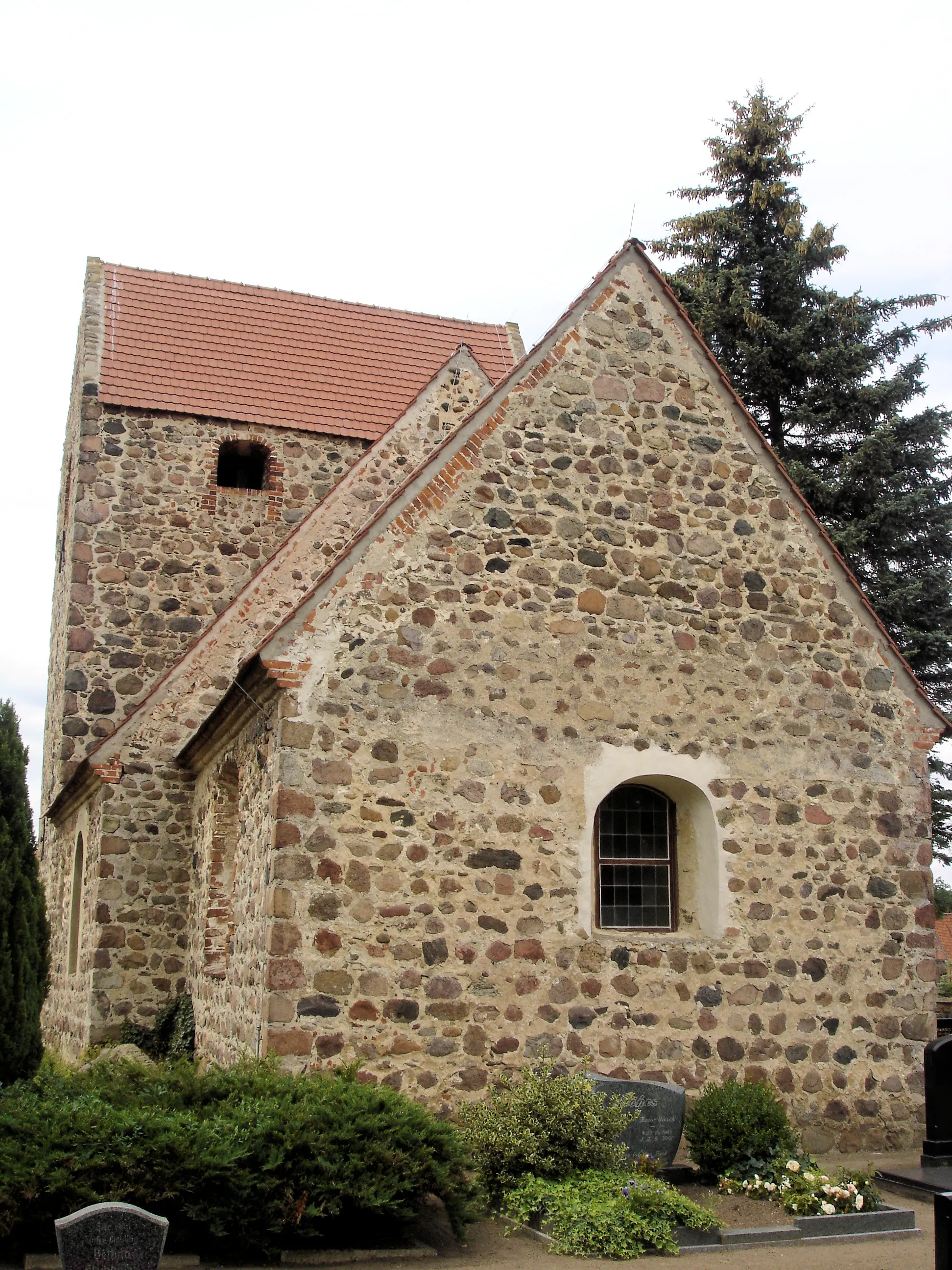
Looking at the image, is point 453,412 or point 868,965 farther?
point 453,412

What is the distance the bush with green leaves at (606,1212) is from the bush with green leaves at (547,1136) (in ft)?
0.32

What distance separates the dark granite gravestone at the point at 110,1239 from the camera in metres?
5.86

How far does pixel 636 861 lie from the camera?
36.5 feet

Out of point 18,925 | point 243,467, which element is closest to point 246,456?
point 243,467

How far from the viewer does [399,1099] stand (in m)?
7.97

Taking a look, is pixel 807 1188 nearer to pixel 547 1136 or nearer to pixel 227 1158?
pixel 547 1136

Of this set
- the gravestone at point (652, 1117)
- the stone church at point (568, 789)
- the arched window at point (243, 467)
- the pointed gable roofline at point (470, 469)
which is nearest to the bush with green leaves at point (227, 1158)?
the stone church at point (568, 789)

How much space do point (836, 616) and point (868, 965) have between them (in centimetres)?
324

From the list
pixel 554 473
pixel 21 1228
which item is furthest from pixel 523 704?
pixel 21 1228

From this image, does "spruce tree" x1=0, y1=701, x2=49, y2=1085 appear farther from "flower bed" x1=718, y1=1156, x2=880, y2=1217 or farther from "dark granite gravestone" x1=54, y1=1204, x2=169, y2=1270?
"flower bed" x1=718, y1=1156, x2=880, y2=1217

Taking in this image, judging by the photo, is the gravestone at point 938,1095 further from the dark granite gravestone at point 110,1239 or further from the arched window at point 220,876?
the dark granite gravestone at point 110,1239

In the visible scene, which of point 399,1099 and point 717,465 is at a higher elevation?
point 717,465

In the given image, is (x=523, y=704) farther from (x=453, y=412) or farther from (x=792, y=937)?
(x=453, y=412)

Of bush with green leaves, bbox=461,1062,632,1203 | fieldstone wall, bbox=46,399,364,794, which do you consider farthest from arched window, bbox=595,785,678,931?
fieldstone wall, bbox=46,399,364,794
